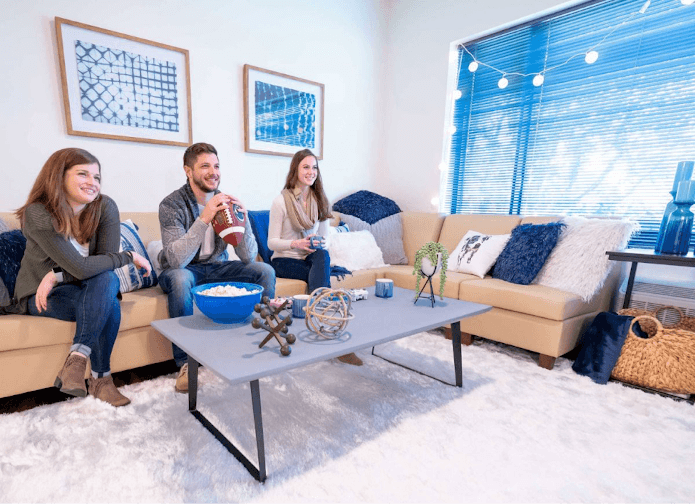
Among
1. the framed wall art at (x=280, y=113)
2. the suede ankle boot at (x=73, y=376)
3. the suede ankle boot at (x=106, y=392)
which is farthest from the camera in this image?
the framed wall art at (x=280, y=113)

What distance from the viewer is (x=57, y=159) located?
4.82 feet

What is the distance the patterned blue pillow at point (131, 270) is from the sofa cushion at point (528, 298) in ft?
5.85

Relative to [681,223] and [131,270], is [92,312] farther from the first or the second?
[681,223]

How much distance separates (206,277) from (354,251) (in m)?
1.13

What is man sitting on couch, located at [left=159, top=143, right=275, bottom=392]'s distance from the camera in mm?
1703

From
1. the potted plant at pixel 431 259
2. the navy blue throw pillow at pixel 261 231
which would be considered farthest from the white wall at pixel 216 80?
the potted plant at pixel 431 259

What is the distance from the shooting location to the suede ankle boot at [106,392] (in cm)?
151

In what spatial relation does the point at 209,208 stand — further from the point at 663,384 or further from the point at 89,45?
the point at 663,384

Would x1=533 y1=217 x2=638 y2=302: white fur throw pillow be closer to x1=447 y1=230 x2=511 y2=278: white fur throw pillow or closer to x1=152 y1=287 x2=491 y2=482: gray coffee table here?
x1=447 y1=230 x2=511 y2=278: white fur throw pillow

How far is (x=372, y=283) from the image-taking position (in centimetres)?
269

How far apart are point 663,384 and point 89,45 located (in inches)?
134

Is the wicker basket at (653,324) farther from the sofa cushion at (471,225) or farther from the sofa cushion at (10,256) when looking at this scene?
the sofa cushion at (10,256)

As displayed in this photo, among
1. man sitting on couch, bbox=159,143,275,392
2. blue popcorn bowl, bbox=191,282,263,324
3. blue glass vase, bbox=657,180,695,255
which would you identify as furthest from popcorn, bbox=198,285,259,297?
blue glass vase, bbox=657,180,695,255

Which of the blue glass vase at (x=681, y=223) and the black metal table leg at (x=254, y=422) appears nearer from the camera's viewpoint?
the black metal table leg at (x=254, y=422)
